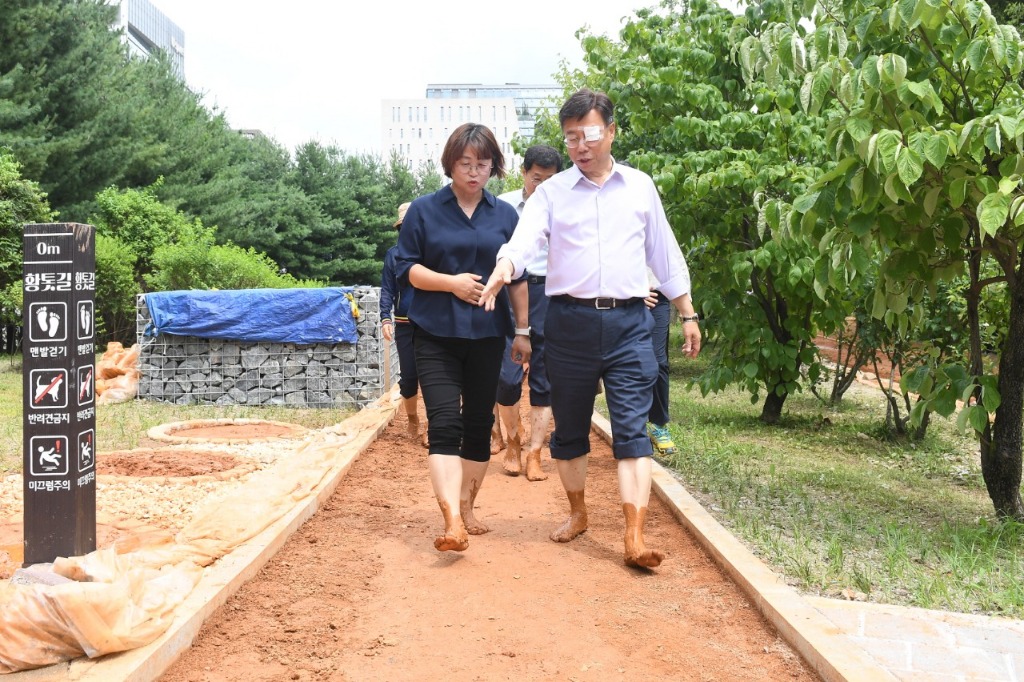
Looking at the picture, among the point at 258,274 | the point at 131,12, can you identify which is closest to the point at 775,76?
the point at 258,274

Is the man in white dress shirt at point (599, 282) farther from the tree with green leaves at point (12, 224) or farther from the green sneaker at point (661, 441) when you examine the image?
the tree with green leaves at point (12, 224)

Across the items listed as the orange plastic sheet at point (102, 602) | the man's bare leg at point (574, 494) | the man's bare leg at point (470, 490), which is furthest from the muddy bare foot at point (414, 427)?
the orange plastic sheet at point (102, 602)

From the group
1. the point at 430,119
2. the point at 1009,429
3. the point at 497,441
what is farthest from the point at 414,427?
the point at 430,119

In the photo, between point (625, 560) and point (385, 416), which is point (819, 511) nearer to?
point (625, 560)

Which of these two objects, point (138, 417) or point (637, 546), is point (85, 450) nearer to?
point (637, 546)

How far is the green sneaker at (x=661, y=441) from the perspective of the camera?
7.64m

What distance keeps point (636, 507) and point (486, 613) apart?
3.00 feet

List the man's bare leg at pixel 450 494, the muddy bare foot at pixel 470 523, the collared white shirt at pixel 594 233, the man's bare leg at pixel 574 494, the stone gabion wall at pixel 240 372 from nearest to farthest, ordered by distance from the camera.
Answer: the man's bare leg at pixel 450 494 → the collared white shirt at pixel 594 233 → the man's bare leg at pixel 574 494 → the muddy bare foot at pixel 470 523 → the stone gabion wall at pixel 240 372

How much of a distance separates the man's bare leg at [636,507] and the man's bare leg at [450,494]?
746 mm

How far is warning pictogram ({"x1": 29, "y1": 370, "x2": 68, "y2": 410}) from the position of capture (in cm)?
399

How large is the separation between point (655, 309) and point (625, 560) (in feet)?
10.0

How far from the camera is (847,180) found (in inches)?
197

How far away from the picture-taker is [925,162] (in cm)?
495

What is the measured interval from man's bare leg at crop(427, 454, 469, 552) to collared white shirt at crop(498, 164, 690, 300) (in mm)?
938
